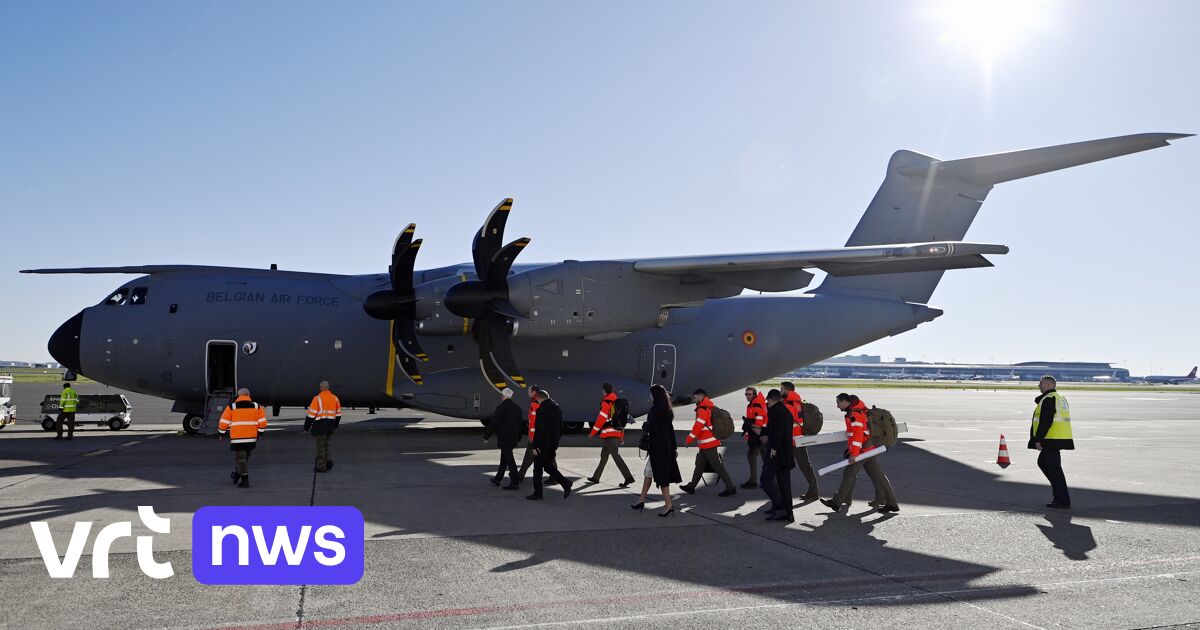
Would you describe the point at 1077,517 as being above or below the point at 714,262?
below

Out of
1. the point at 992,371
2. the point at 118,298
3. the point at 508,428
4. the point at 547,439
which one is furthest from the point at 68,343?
the point at 992,371

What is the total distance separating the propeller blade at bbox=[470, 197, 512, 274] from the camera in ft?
51.7

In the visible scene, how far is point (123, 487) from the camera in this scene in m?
10.4

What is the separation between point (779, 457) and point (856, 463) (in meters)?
1.24

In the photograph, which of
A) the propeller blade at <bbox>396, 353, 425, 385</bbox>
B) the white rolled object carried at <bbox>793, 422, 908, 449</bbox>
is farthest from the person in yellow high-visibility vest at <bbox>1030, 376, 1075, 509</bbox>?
the propeller blade at <bbox>396, 353, 425, 385</bbox>

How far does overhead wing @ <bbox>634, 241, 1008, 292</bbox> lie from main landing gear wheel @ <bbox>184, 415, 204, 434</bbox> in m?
11.2

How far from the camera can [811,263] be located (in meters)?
15.7

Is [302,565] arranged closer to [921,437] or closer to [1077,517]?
[1077,517]

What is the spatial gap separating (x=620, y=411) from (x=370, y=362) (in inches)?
363

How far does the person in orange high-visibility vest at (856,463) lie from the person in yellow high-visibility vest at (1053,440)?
212 cm

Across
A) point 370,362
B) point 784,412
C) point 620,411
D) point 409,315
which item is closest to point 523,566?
point 784,412

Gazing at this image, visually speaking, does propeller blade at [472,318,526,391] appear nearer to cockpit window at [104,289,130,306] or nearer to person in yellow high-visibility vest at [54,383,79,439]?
cockpit window at [104,289,130,306]

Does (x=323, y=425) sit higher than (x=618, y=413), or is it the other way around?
(x=618, y=413)

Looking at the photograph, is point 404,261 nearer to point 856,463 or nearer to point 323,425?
point 323,425
